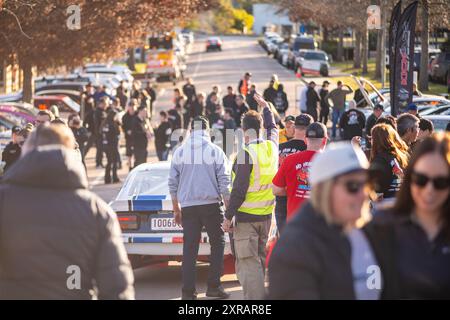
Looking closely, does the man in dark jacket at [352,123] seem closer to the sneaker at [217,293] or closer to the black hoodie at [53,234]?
the sneaker at [217,293]

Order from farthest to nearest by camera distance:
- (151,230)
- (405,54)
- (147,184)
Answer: (405,54)
(147,184)
(151,230)

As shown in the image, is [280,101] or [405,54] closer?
[405,54]

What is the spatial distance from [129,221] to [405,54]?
1162 centimetres

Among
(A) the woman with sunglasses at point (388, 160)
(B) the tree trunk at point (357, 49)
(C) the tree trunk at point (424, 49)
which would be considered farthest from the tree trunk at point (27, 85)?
(B) the tree trunk at point (357, 49)

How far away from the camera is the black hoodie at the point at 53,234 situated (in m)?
5.76

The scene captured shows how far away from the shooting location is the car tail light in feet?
39.3

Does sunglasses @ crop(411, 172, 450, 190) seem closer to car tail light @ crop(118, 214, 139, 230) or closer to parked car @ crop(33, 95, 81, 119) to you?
car tail light @ crop(118, 214, 139, 230)

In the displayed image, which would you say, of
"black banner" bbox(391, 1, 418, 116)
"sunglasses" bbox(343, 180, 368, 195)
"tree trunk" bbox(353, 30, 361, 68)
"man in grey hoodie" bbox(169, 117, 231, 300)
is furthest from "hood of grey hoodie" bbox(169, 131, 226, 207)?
"tree trunk" bbox(353, 30, 361, 68)

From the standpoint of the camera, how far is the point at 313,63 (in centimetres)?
5909

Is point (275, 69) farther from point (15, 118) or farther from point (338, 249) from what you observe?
point (338, 249)

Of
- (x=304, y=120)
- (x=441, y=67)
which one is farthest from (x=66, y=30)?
(x=304, y=120)

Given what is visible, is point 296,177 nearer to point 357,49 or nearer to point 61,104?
point 61,104

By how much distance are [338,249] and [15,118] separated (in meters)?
21.6
